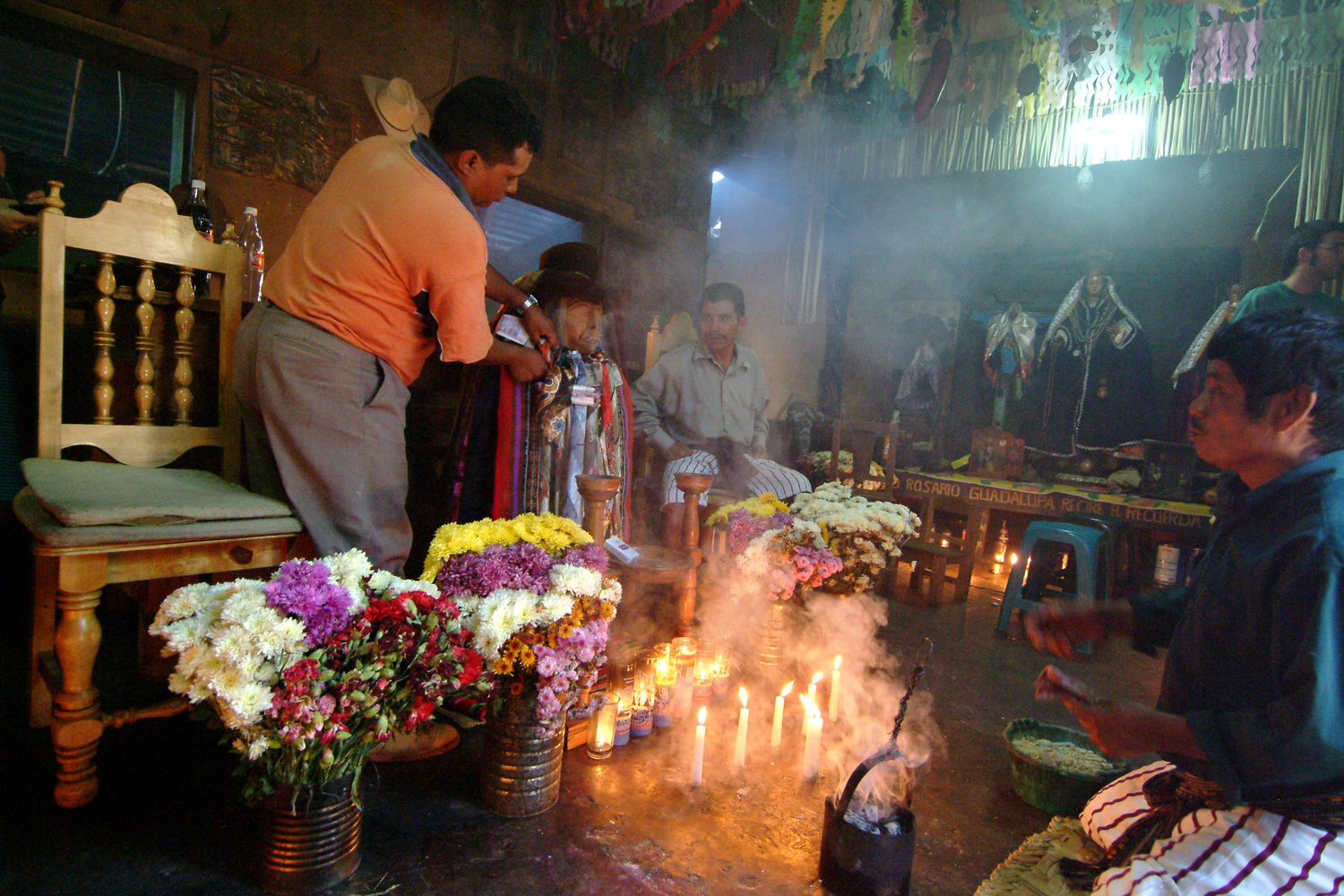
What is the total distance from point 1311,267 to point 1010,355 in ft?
11.4

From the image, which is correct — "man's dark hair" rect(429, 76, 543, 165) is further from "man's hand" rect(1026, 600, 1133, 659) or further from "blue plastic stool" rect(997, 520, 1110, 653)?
"blue plastic stool" rect(997, 520, 1110, 653)

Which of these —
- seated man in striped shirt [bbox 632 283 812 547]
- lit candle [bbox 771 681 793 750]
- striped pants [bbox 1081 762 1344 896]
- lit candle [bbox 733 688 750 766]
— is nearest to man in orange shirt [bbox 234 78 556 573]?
lit candle [bbox 733 688 750 766]

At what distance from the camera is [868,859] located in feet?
5.91

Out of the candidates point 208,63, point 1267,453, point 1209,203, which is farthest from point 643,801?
point 1209,203

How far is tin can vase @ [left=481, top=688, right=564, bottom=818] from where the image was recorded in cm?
208

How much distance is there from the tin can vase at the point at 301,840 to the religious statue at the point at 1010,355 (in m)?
8.13

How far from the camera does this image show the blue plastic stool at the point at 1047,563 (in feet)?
14.9

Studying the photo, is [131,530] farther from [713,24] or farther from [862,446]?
[862,446]

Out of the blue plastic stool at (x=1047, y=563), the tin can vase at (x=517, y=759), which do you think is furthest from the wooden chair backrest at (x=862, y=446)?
the tin can vase at (x=517, y=759)

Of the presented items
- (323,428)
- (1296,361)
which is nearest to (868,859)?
(1296,361)

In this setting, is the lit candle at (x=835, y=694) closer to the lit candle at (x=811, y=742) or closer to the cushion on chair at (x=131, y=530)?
the lit candle at (x=811, y=742)

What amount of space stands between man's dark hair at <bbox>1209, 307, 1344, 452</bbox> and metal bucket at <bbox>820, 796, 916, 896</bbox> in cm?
136

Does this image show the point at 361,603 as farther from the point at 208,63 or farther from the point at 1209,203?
the point at 1209,203

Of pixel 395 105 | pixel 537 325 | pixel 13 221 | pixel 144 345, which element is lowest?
pixel 144 345
